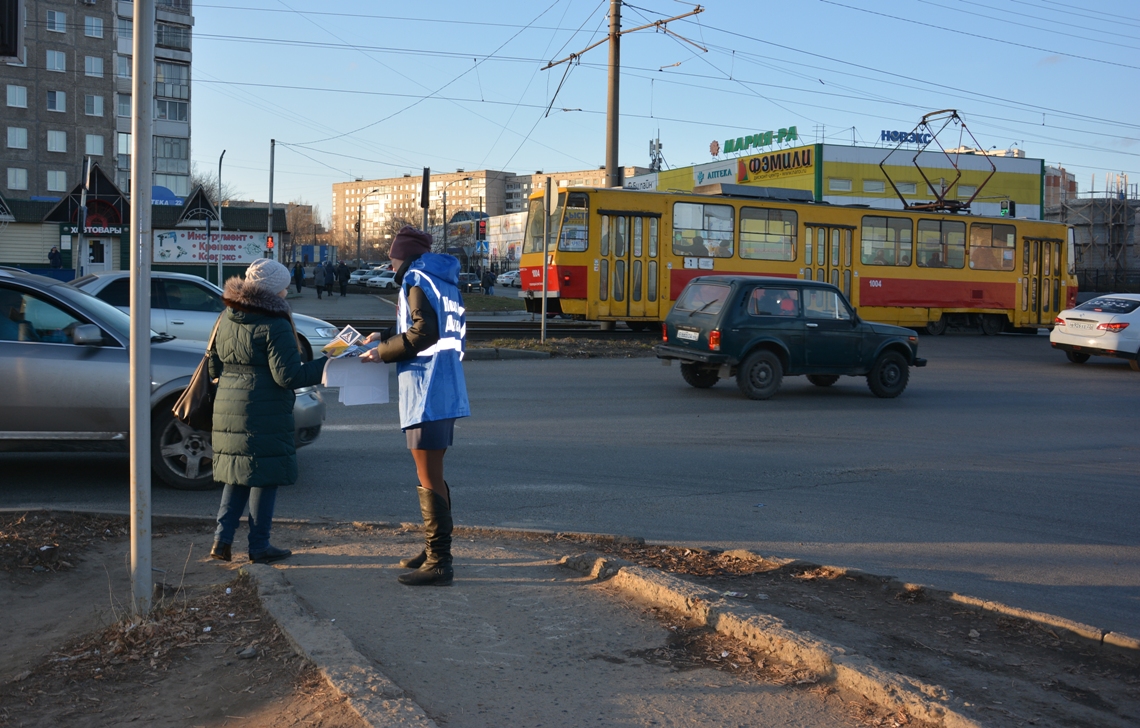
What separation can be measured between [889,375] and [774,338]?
81.0 inches

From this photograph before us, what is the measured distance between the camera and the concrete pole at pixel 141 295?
13.3 feet

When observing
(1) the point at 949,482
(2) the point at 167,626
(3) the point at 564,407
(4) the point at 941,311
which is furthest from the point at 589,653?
(4) the point at 941,311

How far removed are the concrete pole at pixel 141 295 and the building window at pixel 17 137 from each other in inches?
3017

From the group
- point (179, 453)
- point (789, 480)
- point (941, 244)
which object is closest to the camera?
point (179, 453)

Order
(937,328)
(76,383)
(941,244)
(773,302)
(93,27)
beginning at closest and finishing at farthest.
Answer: (76,383) < (773,302) < (941,244) < (937,328) < (93,27)

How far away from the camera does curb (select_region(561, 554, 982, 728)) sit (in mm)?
3318

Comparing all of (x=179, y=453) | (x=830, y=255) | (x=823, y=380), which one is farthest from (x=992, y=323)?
(x=179, y=453)

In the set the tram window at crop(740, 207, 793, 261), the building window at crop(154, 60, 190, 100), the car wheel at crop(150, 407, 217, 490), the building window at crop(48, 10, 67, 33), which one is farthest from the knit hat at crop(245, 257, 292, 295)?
the building window at crop(154, 60, 190, 100)

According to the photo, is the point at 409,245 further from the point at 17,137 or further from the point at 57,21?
the point at 57,21

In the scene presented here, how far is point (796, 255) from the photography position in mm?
24688

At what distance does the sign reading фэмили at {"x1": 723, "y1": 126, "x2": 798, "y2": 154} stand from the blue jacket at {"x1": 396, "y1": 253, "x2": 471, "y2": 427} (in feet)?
188

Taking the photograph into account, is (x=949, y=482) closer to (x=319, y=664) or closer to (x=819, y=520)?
(x=819, y=520)

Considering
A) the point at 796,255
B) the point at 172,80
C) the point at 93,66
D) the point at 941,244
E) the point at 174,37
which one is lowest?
the point at 796,255

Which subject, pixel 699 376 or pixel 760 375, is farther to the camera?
pixel 699 376
